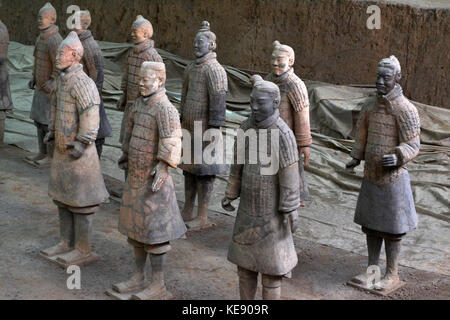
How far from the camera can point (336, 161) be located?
8.49m

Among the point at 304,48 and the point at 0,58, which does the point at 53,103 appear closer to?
the point at 0,58

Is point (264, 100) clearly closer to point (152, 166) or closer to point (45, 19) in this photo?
point (152, 166)

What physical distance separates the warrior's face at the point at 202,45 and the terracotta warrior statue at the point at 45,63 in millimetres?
1942

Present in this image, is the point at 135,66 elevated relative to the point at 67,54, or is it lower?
lower

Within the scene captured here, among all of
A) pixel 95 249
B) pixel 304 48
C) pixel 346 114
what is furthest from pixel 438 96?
pixel 95 249

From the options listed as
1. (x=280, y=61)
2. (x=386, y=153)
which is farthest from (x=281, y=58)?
(x=386, y=153)

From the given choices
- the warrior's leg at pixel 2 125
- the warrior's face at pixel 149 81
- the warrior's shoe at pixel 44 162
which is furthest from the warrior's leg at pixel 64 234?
the warrior's leg at pixel 2 125

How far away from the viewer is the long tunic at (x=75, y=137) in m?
5.36

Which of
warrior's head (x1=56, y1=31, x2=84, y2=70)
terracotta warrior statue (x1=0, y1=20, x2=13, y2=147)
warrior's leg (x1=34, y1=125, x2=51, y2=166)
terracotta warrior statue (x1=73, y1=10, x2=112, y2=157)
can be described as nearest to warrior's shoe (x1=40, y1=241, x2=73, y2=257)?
warrior's head (x1=56, y1=31, x2=84, y2=70)

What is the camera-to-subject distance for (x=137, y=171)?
16.3 ft

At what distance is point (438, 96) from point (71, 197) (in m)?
5.59

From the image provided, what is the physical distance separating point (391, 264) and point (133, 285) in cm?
203

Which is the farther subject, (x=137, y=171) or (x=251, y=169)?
(x=137, y=171)

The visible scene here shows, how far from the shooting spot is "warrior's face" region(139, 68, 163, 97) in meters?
4.89
